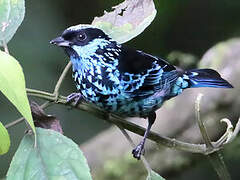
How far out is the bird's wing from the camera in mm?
2258

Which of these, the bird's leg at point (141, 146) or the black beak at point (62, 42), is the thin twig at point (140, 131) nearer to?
the bird's leg at point (141, 146)

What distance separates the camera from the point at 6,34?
1.68 meters

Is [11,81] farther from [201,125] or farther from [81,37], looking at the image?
[81,37]

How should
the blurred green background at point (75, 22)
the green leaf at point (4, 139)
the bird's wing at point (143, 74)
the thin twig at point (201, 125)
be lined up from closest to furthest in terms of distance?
the green leaf at point (4, 139) < the thin twig at point (201, 125) < the bird's wing at point (143, 74) < the blurred green background at point (75, 22)

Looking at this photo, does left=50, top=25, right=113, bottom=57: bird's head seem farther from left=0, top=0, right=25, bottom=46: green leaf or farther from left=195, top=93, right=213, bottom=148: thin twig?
left=195, top=93, right=213, bottom=148: thin twig

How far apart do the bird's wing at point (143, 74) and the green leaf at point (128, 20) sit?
0.85ft

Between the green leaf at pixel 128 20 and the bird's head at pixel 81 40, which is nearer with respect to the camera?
the green leaf at pixel 128 20

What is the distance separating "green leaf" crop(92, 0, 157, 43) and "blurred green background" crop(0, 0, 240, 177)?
238cm

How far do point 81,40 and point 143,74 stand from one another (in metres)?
0.33

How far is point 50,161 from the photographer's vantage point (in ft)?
4.50

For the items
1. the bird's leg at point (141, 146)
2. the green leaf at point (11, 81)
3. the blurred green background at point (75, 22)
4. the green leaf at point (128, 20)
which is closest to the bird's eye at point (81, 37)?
the green leaf at point (128, 20)

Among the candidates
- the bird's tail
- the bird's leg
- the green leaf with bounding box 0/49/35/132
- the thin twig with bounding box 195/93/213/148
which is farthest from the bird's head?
the green leaf with bounding box 0/49/35/132

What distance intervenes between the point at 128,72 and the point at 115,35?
0.33 meters

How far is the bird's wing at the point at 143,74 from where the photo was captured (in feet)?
7.41
